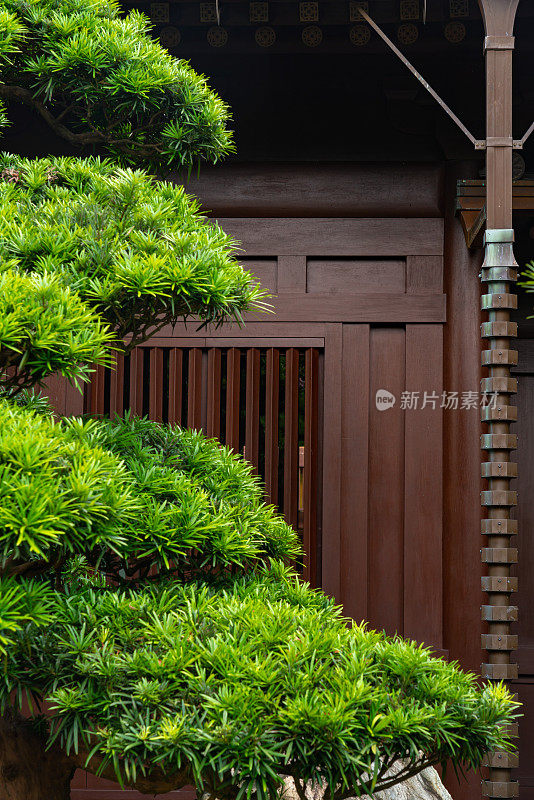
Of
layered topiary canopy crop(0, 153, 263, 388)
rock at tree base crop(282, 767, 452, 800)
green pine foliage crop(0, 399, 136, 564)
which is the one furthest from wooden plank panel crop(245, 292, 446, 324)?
green pine foliage crop(0, 399, 136, 564)

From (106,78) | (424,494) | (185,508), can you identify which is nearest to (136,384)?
(424,494)

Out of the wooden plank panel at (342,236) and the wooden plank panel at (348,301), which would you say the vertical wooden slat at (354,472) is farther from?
the wooden plank panel at (342,236)

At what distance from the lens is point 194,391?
454cm

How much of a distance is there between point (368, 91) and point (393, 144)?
0.34 meters

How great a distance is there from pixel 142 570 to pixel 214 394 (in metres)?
Result: 2.28

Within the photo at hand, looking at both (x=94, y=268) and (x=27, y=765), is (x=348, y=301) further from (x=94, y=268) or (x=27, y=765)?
(x=27, y=765)

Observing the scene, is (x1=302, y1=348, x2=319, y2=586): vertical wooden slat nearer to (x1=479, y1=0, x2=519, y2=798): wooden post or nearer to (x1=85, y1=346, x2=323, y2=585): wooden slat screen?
(x1=85, y1=346, x2=323, y2=585): wooden slat screen

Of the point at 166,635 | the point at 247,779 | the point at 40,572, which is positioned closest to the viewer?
the point at 247,779

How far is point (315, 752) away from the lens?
1.73 metres

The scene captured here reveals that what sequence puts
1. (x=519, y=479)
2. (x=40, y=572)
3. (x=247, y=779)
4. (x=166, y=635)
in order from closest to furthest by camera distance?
(x=247, y=779)
(x=166, y=635)
(x=40, y=572)
(x=519, y=479)

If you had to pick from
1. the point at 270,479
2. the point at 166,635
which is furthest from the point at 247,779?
the point at 270,479

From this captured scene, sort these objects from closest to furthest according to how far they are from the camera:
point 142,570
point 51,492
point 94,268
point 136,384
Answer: point 51,492
point 94,268
point 142,570
point 136,384

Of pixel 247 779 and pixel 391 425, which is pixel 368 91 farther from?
pixel 247 779

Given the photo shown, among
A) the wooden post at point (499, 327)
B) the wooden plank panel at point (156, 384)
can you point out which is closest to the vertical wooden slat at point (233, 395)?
the wooden plank panel at point (156, 384)
